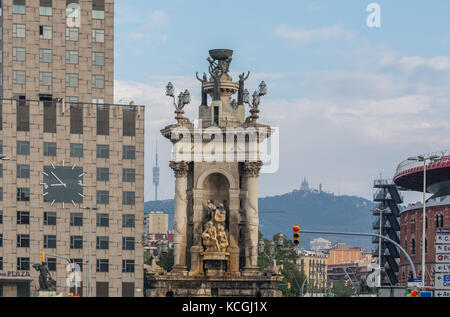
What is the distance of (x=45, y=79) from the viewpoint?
14112 cm

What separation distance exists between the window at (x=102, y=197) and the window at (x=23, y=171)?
8046 mm

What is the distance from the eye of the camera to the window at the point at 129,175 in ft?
449

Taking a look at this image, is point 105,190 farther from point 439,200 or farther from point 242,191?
point 439,200

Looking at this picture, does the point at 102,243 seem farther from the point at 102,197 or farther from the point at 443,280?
the point at 443,280

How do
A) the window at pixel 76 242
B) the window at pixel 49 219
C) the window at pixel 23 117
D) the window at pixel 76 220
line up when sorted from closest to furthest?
the window at pixel 76 242
the window at pixel 49 219
the window at pixel 23 117
the window at pixel 76 220

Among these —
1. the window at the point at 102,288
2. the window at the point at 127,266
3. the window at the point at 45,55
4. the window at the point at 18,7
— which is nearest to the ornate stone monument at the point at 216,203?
the window at the point at 102,288

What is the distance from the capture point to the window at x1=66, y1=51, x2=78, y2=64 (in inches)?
5591

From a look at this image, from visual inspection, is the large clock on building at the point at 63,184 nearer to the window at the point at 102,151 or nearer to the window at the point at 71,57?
the window at the point at 102,151

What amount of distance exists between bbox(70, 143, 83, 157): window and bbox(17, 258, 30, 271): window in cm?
1263

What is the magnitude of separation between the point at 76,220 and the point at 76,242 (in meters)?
2.55

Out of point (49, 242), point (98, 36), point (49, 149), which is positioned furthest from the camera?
point (98, 36)

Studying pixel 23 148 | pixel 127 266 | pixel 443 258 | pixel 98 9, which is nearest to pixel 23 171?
pixel 23 148
